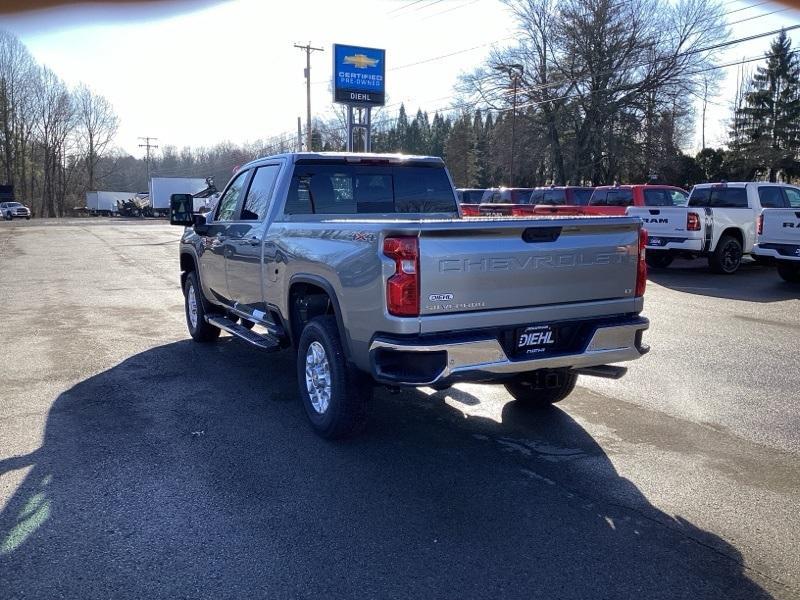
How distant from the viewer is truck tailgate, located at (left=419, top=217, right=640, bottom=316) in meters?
4.16

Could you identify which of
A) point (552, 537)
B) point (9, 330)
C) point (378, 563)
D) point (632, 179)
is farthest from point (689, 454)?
point (632, 179)

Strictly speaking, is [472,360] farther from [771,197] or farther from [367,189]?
[771,197]

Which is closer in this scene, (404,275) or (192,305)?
(404,275)

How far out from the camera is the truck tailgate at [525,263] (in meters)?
4.16

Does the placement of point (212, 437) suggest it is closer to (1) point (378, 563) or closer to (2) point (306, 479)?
(2) point (306, 479)

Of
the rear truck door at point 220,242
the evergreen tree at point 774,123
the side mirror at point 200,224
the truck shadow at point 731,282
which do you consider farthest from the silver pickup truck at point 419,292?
the evergreen tree at point 774,123

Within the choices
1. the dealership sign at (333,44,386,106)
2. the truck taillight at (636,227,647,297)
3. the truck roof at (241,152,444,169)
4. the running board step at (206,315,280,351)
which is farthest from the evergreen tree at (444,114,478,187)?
the truck taillight at (636,227,647,297)

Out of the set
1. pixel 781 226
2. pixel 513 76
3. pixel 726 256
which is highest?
pixel 513 76

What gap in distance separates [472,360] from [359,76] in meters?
31.9

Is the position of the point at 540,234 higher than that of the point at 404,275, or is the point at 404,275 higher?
the point at 540,234

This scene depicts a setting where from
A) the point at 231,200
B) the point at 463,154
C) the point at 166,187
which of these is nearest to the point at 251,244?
the point at 231,200

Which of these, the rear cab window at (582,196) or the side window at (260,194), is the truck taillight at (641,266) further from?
the rear cab window at (582,196)

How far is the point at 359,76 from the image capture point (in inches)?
1337

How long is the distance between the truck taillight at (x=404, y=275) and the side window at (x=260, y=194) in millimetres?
2528
